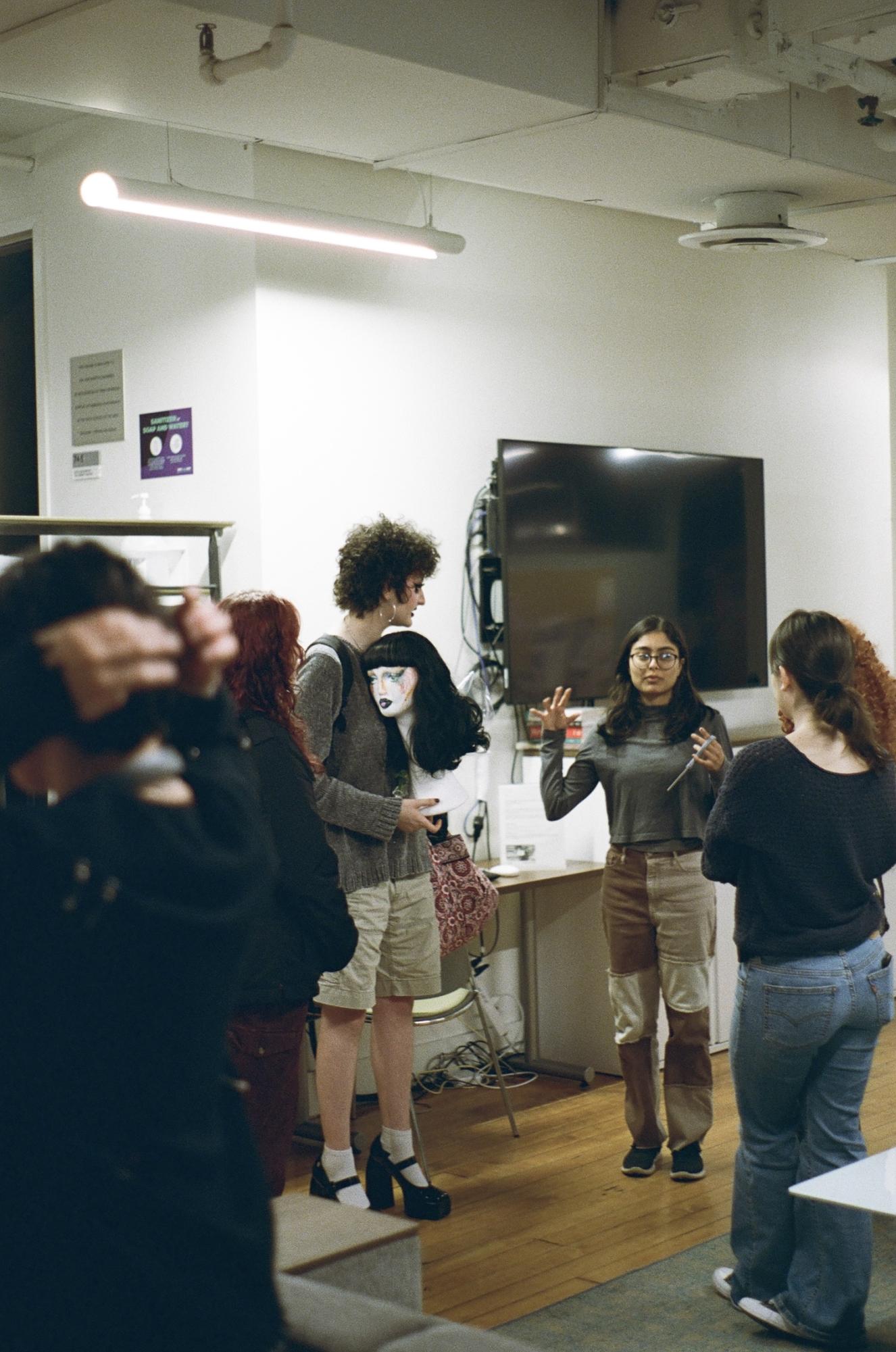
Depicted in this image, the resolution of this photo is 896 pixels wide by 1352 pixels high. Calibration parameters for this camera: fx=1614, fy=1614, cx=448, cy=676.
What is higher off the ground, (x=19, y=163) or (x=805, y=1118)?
(x=19, y=163)

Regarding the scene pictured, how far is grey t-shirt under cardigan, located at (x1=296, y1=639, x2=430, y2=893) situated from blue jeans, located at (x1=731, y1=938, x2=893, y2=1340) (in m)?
1.01

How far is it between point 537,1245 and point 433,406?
271 cm

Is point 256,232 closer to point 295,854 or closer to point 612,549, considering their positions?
point 612,549

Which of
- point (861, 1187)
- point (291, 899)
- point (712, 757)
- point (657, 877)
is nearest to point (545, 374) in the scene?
point (712, 757)

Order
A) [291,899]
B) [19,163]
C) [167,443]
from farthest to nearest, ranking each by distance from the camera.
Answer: [19,163]
[167,443]
[291,899]

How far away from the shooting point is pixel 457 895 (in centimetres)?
430

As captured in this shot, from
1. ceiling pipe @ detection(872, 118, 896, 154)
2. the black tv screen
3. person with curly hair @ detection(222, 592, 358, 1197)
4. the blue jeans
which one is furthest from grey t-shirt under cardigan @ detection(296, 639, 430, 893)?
ceiling pipe @ detection(872, 118, 896, 154)

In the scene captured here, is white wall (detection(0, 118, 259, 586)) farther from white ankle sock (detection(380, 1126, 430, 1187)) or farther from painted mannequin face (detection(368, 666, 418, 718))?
white ankle sock (detection(380, 1126, 430, 1187))

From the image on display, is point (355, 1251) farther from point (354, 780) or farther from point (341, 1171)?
point (354, 780)

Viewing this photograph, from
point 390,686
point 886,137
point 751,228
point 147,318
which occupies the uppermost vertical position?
point 886,137

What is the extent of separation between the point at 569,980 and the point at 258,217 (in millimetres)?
2686

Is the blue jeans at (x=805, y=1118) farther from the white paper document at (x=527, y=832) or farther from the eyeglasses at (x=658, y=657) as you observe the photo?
the white paper document at (x=527, y=832)

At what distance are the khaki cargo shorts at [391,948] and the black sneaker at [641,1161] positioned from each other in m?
0.80

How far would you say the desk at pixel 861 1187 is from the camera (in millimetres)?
2711
